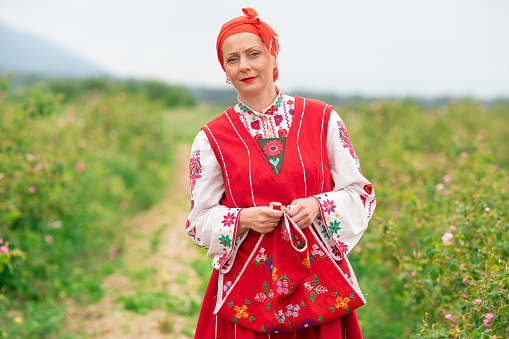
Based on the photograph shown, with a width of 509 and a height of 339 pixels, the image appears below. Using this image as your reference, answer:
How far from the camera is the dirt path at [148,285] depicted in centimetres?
361

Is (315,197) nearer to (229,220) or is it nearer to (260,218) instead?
(260,218)

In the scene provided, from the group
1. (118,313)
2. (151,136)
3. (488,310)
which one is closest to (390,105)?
(151,136)

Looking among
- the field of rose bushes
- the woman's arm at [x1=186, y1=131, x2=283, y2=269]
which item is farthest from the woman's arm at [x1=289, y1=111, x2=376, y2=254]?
the field of rose bushes

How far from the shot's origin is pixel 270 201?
176 cm

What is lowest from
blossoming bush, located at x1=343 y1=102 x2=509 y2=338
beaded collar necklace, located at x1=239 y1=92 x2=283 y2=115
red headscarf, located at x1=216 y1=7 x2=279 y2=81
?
blossoming bush, located at x1=343 y1=102 x2=509 y2=338

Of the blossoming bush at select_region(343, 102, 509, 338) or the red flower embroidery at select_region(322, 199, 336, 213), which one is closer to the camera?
the red flower embroidery at select_region(322, 199, 336, 213)

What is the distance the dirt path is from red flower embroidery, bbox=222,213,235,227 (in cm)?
207

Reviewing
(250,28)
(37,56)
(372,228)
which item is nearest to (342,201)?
(250,28)

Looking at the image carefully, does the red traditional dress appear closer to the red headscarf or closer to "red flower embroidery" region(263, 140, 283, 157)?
"red flower embroidery" region(263, 140, 283, 157)

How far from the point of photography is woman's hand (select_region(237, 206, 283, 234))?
1.67 m

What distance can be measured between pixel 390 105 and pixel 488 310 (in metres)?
9.13

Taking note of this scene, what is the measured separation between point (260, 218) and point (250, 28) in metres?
0.70

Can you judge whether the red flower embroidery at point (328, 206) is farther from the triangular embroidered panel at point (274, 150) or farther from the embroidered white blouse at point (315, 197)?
the triangular embroidered panel at point (274, 150)

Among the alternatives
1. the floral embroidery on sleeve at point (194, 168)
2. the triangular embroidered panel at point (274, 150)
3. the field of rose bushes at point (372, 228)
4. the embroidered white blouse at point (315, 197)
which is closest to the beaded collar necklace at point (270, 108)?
the embroidered white blouse at point (315, 197)
